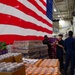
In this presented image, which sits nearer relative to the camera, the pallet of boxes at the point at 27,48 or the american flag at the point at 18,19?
the pallet of boxes at the point at 27,48

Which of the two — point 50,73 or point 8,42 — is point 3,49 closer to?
point 8,42

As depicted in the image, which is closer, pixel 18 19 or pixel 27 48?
pixel 27 48

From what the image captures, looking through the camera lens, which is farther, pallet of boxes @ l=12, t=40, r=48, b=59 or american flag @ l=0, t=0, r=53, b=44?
american flag @ l=0, t=0, r=53, b=44

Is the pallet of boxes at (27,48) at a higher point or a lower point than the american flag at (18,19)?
lower

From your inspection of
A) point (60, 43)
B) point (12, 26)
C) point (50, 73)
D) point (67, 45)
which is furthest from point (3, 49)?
point (60, 43)

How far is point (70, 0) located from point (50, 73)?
15.4 metres

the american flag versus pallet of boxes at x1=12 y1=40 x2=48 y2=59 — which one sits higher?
the american flag

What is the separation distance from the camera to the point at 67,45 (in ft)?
21.1

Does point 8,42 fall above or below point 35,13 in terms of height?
below

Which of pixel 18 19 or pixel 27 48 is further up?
pixel 18 19

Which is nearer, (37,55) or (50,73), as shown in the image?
(50,73)

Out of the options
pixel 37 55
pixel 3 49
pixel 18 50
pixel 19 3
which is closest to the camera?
pixel 3 49

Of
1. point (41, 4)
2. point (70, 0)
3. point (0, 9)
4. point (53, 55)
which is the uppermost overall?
point (70, 0)

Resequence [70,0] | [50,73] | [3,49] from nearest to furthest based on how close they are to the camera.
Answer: [50,73] → [3,49] → [70,0]
